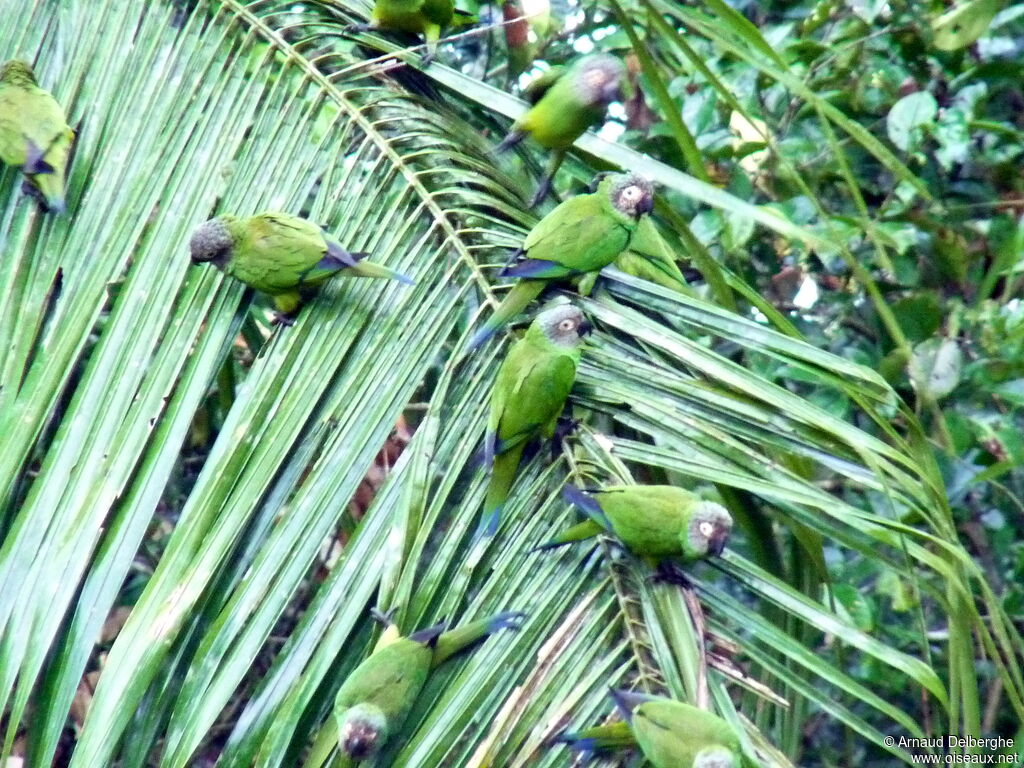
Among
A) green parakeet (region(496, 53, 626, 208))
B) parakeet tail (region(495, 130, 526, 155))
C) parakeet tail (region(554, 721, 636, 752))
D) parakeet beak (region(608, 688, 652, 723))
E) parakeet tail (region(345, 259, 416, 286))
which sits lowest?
parakeet tail (region(554, 721, 636, 752))

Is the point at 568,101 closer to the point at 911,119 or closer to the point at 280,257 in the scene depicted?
the point at 280,257

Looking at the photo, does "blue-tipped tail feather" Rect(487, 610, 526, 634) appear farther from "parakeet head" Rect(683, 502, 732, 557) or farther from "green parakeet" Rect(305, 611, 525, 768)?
"parakeet head" Rect(683, 502, 732, 557)

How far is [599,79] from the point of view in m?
2.30

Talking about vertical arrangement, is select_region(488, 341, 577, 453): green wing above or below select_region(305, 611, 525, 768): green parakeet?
above

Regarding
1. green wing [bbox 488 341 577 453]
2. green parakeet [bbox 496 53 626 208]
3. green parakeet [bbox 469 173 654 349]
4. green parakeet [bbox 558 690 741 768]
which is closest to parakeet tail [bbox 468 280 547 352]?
green parakeet [bbox 469 173 654 349]

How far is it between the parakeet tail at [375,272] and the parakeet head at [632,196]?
1.54 ft

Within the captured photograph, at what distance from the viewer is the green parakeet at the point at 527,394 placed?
5.59 ft

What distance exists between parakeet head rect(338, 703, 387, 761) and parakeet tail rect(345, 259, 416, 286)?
Answer: 0.80 meters

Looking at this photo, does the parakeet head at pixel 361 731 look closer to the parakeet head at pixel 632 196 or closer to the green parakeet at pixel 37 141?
the parakeet head at pixel 632 196

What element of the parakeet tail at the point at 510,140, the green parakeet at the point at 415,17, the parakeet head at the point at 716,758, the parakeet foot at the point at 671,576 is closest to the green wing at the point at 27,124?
the green parakeet at the point at 415,17

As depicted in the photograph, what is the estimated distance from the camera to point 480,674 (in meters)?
1.53

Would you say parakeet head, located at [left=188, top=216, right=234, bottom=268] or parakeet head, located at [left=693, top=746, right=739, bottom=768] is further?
parakeet head, located at [left=188, top=216, right=234, bottom=268]

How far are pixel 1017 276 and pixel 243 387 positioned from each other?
2.17 metres

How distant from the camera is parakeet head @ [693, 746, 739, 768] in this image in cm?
135
